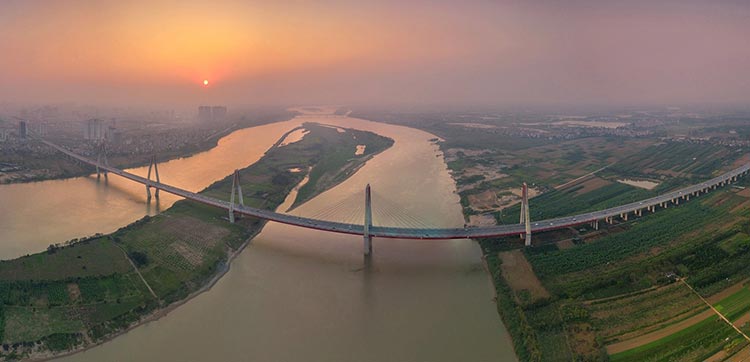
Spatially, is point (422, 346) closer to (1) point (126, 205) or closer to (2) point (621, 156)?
(1) point (126, 205)

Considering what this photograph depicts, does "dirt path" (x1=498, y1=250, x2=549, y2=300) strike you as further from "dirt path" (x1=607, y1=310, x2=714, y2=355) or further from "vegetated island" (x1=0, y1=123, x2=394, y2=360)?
"vegetated island" (x1=0, y1=123, x2=394, y2=360)

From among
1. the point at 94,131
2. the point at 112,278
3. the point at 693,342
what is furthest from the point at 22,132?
the point at 693,342

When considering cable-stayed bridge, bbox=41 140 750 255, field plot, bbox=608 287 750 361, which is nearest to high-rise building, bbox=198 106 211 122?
cable-stayed bridge, bbox=41 140 750 255

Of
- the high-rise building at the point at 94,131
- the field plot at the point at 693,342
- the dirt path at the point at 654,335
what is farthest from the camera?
the high-rise building at the point at 94,131

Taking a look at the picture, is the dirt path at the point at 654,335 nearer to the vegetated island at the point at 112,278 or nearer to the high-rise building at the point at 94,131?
the vegetated island at the point at 112,278

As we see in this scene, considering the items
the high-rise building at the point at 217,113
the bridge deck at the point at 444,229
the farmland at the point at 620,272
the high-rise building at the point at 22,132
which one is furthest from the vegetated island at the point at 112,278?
the high-rise building at the point at 217,113

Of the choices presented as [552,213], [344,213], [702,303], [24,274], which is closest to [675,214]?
[552,213]
